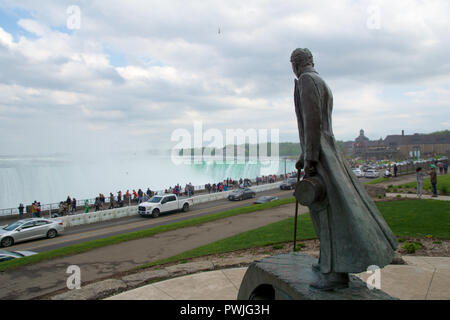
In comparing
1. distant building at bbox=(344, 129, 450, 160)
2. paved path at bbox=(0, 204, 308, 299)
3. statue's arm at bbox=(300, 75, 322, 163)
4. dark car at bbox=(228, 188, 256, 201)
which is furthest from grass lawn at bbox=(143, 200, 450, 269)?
distant building at bbox=(344, 129, 450, 160)

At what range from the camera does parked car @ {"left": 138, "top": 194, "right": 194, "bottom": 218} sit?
22.7 metres

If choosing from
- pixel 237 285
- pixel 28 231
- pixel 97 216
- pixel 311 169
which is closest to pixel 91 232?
pixel 28 231

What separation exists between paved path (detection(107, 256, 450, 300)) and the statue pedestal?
183cm

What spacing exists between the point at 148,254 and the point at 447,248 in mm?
9321

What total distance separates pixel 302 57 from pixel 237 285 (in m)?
4.78

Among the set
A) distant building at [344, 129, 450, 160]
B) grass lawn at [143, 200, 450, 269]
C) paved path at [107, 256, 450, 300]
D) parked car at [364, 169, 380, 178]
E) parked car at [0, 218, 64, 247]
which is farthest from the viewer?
distant building at [344, 129, 450, 160]

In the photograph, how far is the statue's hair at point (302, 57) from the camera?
3.88 m

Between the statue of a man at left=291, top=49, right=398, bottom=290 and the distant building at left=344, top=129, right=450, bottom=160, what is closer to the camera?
the statue of a man at left=291, top=49, right=398, bottom=290

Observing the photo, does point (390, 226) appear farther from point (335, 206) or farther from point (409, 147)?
point (409, 147)

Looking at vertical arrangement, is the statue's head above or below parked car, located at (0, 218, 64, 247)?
above

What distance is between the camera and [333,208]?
3.35 m

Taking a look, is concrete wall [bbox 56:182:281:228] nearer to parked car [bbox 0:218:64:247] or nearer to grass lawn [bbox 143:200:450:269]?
parked car [bbox 0:218:64:247]

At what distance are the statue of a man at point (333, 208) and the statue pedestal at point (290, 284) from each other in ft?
0.43
